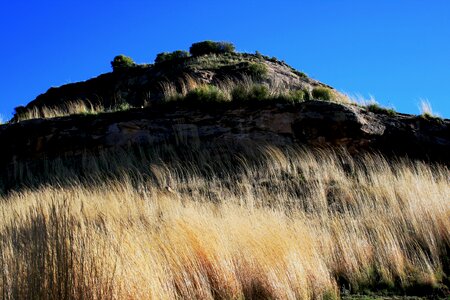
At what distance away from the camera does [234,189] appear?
27.8 feet

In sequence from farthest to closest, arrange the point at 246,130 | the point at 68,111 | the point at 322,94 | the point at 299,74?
the point at 299,74, the point at 68,111, the point at 322,94, the point at 246,130

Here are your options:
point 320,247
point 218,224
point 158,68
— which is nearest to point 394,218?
point 320,247

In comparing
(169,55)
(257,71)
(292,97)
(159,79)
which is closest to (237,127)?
(292,97)

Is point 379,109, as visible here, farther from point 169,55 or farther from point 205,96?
point 169,55

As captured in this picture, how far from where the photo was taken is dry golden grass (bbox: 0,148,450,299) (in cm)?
305

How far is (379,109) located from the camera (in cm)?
1237

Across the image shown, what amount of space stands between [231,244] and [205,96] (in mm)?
8088

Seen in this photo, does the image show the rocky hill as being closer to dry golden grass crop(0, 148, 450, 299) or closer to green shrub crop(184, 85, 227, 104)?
green shrub crop(184, 85, 227, 104)

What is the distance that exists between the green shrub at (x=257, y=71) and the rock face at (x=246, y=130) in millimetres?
5398

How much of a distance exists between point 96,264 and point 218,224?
6.98 ft

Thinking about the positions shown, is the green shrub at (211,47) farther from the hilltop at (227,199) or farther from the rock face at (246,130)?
the rock face at (246,130)

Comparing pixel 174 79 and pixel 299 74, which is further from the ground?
pixel 299 74

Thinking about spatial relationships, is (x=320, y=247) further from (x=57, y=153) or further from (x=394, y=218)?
(x=57, y=153)

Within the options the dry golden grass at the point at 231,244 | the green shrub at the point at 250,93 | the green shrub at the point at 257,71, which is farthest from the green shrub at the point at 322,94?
the dry golden grass at the point at 231,244
